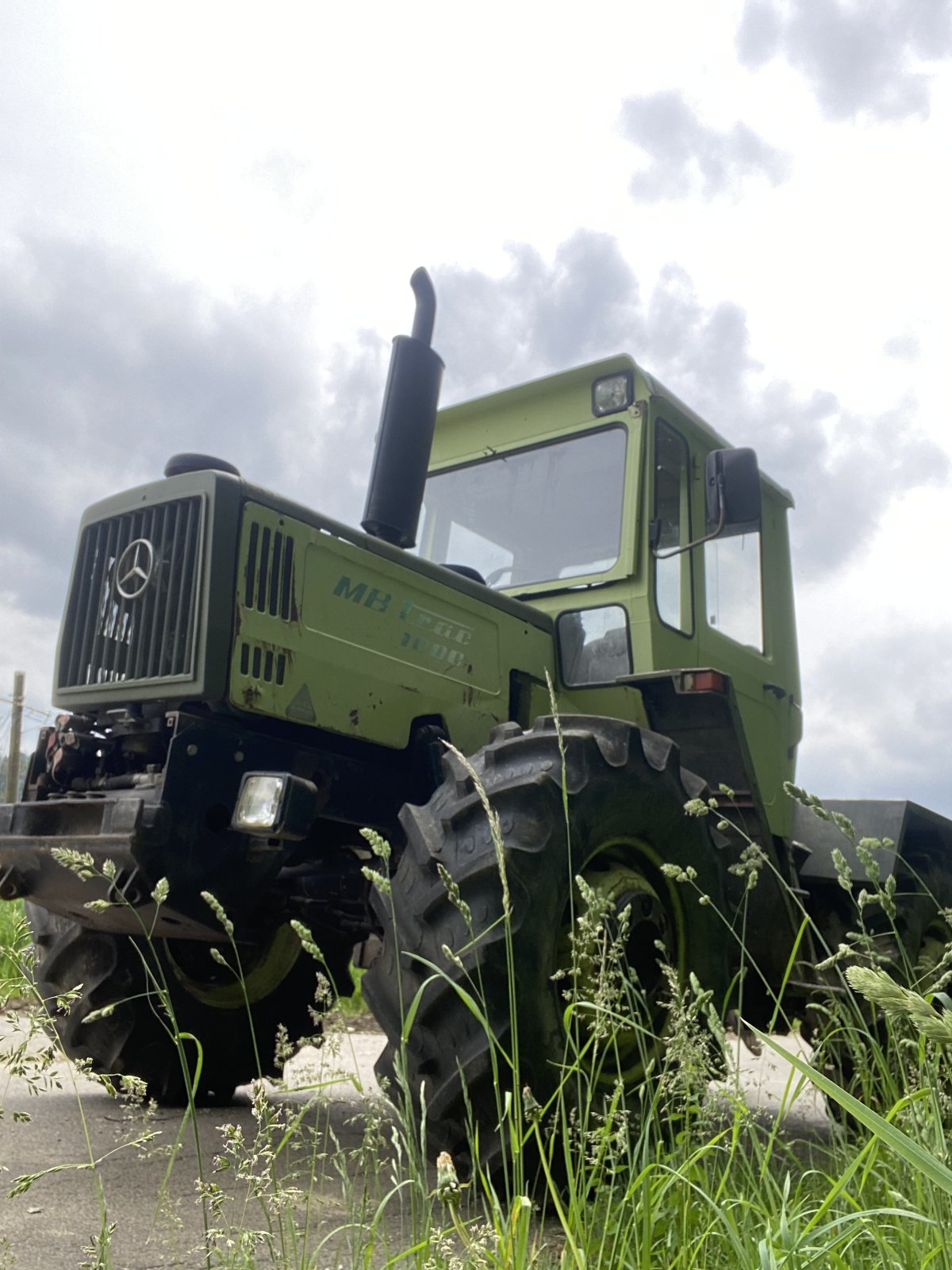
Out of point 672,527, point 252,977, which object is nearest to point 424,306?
point 672,527

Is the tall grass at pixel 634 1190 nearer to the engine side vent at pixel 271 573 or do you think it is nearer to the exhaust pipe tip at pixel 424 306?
the engine side vent at pixel 271 573

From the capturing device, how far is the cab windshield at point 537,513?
4324mm

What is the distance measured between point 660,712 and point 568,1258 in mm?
2550

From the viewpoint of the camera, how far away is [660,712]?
161 inches

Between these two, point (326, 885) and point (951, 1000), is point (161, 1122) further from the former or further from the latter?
point (951, 1000)

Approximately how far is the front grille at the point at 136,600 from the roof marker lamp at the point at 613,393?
5.97 ft

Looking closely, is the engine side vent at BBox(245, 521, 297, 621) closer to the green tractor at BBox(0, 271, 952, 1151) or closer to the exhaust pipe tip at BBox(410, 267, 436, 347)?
the green tractor at BBox(0, 271, 952, 1151)

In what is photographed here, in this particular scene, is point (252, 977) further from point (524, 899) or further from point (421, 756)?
point (524, 899)

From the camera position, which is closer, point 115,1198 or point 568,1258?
point 568,1258

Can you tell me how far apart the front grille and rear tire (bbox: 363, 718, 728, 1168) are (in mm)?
888

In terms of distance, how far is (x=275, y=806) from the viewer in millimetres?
2867

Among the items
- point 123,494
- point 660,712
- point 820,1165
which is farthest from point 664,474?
point 820,1165

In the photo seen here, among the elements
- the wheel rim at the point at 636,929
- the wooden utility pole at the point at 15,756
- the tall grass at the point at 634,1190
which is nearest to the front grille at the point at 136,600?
the wheel rim at the point at 636,929

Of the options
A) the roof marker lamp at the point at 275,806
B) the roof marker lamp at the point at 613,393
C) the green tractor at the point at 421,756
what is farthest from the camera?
the roof marker lamp at the point at 613,393
